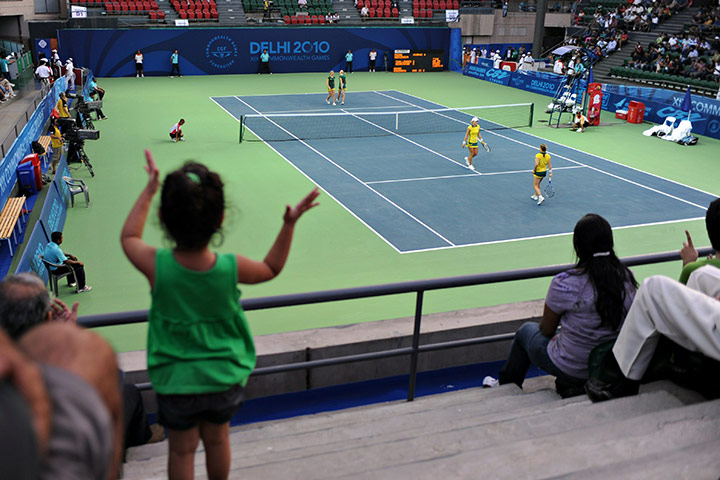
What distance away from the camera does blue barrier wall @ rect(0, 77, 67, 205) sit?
15.0m

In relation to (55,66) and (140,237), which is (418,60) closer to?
(55,66)

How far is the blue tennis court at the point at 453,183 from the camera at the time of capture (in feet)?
52.7

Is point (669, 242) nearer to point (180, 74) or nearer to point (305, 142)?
point (305, 142)

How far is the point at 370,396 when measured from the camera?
690 centimetres

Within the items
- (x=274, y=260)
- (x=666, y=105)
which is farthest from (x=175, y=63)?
(x=274, y=260)

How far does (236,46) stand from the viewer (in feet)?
136

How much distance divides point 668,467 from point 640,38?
48.8m

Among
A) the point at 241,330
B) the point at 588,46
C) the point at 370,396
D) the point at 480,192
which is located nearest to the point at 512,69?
the point at 588,46

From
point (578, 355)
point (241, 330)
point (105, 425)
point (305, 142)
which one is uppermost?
point (105, 425)

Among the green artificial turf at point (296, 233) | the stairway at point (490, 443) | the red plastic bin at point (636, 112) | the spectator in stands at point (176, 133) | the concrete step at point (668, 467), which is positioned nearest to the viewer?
the concrete step at point (668, 467)

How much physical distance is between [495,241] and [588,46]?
37800 mm

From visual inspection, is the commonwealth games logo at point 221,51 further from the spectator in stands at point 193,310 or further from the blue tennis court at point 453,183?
the spectator in stands at point 193,310

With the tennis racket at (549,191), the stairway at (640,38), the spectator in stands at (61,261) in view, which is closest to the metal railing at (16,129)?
the spectator in stands at (61,261)

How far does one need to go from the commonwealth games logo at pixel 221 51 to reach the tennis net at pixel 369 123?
14312 mm
